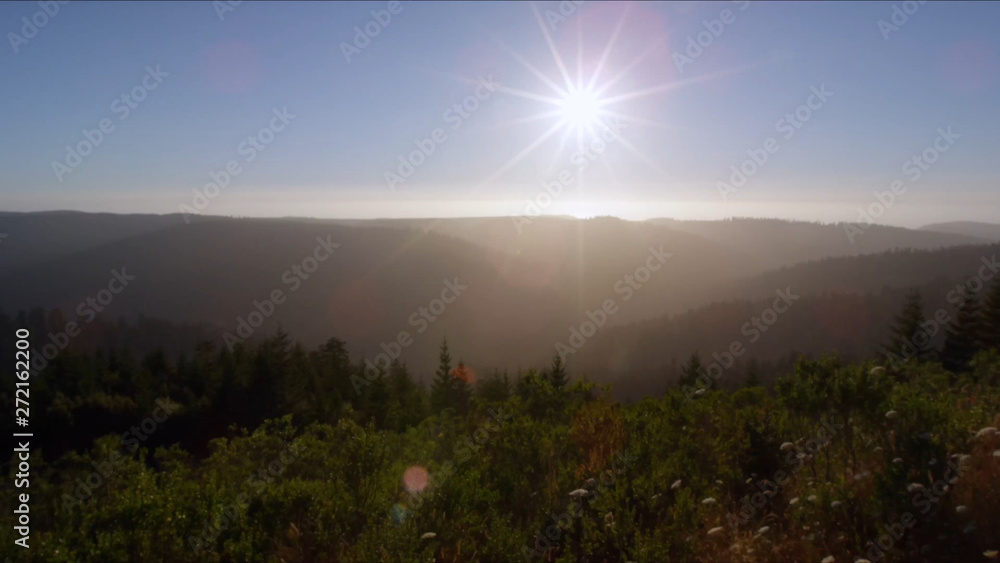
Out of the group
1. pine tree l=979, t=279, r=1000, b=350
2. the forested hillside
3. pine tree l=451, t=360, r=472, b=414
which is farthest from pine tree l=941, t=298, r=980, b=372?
the forested hillside

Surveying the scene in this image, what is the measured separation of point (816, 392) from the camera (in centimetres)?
539

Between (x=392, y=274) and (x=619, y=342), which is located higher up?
(x=392, y=274)

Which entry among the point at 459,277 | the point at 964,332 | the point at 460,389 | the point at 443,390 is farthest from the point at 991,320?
the point at 459,277

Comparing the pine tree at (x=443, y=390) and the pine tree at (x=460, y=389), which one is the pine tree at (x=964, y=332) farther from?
the pine tree at (x=443, y=390)

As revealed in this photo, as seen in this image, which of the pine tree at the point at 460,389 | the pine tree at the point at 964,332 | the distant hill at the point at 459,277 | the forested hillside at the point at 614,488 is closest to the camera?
the forested hillside at the point at 614,488

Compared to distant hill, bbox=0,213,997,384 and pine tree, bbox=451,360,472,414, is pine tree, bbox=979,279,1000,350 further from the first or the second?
distant hill, bbox=0,213,997,384

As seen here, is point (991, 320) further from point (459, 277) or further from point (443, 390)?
point (459, 277)

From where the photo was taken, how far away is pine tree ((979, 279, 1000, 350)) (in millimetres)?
26656

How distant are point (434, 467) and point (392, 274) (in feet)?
541

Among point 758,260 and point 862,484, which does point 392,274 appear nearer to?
point 758,260

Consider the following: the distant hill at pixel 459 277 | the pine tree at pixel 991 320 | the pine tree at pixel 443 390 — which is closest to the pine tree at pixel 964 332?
the pine tree at pixel 991 320

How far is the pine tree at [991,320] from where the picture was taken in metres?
26.7

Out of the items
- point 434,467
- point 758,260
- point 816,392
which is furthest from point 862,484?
point 758,260

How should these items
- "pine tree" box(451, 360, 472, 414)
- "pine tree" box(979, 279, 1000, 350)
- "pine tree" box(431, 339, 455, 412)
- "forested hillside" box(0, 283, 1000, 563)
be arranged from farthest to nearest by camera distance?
"pine tree" box(451, 360, 472, 414)
"pine tree" box(431, 339, 455, 412)
"pine tree" box(979, 279, 1000, 350)
"forested hillside" box(0, 283, 1000, 563)
